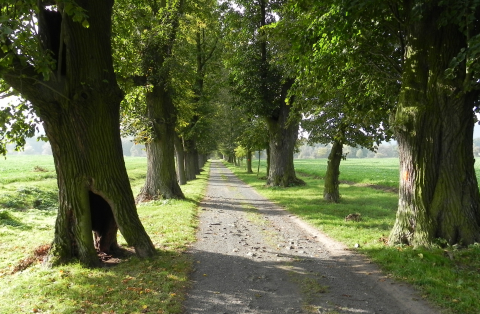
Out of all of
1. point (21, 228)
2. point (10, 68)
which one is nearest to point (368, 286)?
point (10, 68)

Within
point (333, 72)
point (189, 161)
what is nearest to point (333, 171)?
point (333, 72)

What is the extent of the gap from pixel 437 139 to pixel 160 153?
11436 mm

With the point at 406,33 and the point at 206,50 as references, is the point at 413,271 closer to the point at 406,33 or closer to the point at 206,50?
the point at 406,33

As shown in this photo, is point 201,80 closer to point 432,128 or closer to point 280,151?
point 280,151

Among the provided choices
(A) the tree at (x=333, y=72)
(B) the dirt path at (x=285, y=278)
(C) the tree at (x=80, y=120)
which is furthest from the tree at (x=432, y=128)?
(C) the tree at (x=80, y=120)

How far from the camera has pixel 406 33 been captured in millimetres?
7531

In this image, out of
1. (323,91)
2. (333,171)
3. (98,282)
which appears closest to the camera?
(98,282)

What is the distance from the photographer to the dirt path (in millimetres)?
4645

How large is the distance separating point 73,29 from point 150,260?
4.76m

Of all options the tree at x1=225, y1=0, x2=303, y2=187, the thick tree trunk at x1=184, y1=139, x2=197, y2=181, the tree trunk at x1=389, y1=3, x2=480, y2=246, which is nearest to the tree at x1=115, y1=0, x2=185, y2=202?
the tree at x1=225, y1=0, x2=303, y2=187

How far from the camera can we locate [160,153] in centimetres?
1509

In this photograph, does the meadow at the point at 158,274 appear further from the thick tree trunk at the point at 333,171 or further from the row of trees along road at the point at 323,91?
the thick tree trunk at the point at 333,171

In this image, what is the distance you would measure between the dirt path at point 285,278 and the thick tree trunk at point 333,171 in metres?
5.16

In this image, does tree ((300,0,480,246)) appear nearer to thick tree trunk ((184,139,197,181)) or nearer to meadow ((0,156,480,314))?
meadow ((0,156,480,314))
